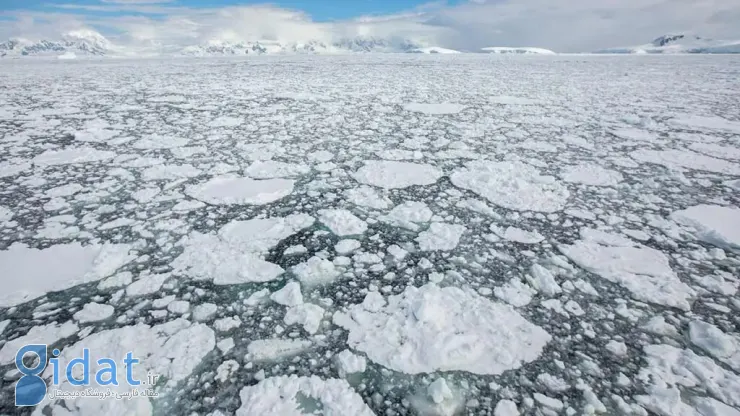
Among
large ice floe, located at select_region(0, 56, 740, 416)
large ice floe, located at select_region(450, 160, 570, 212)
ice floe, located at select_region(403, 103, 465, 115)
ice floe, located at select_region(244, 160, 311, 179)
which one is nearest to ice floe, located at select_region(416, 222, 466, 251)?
large ice floe, located at select_region(0, 56, 740, 416)

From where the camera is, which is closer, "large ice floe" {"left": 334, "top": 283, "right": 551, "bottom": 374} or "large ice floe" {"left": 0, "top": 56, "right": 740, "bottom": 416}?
"large ice floe" {"left": 0, "top": 56, "right": 740, "bottom": 416}

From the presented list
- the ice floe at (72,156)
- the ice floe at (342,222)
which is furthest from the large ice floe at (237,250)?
the ice floe at (72,156)

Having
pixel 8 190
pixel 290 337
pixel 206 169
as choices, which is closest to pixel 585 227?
pixel 290 337

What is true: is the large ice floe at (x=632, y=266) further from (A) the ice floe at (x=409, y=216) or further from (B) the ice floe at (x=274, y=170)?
(B) the ice floe at (x=274, y=170)

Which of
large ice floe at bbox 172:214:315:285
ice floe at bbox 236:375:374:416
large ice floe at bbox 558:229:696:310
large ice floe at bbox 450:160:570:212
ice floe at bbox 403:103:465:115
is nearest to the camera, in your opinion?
ice floe at bbox 236:375:374:416

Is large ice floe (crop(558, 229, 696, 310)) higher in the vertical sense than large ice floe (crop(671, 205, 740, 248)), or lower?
lower

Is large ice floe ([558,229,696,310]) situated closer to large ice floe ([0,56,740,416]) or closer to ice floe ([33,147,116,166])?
large ice floe ([0,56,740,416])

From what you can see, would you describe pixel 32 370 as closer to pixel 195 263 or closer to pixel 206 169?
pixel 195 263

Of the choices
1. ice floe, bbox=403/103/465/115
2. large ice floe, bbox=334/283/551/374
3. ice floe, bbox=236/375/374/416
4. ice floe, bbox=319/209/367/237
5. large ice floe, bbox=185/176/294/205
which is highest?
ice floe, bbox=403/103/465/115
